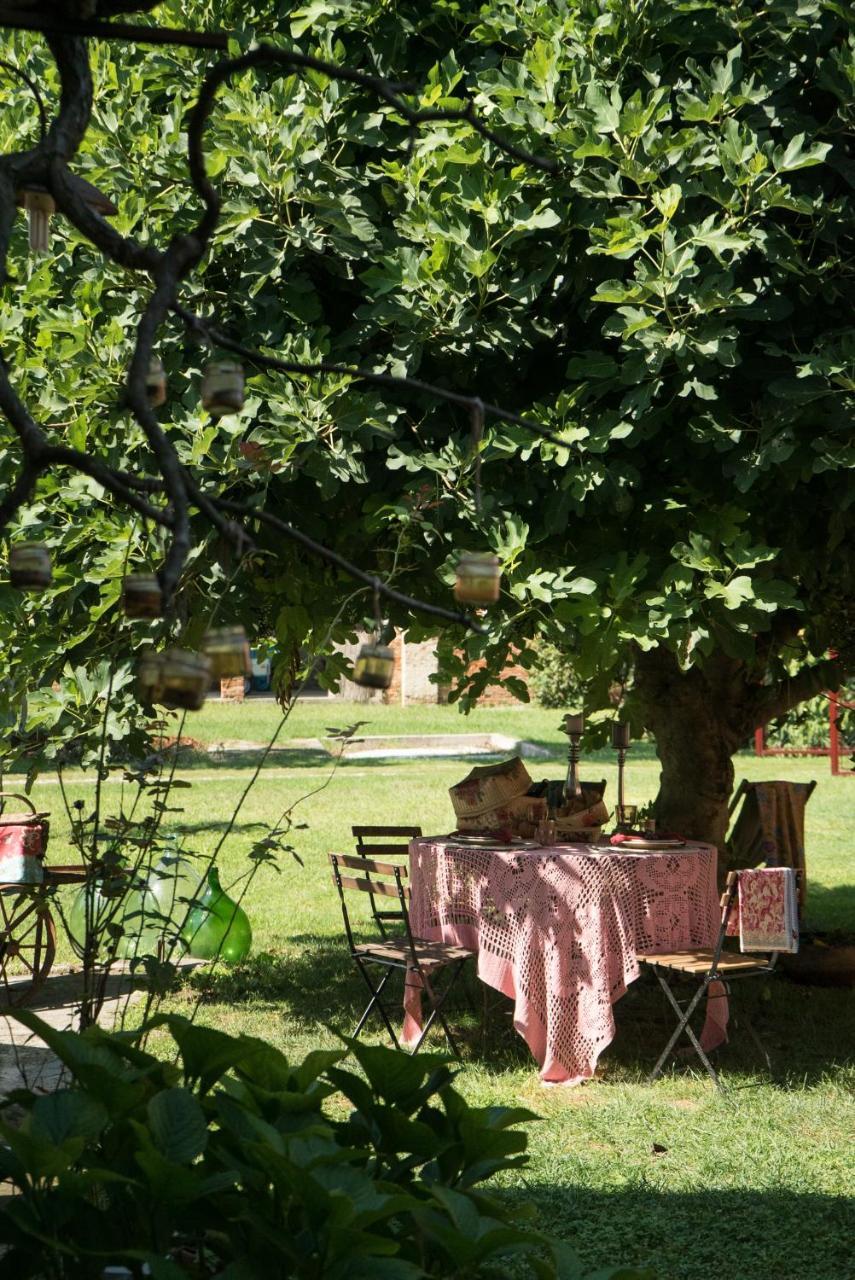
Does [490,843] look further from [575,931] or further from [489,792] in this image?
[575,931]

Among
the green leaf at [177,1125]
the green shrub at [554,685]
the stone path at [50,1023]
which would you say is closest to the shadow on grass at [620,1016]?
the stone path at [50,1023]

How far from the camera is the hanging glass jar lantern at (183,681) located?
2.05 m

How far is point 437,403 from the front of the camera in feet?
19.9

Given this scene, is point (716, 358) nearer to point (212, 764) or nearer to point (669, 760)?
point (669, 760)

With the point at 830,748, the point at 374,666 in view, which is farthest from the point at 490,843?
the point at 830,748

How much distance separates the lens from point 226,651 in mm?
2195

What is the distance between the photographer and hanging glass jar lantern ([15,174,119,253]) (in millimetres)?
2555

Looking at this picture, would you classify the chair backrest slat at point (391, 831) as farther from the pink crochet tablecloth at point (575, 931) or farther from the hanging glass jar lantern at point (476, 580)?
the hanging glass jar lantern at point (476, 580)

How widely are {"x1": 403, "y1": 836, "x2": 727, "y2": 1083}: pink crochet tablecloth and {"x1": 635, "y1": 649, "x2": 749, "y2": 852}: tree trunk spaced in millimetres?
1489

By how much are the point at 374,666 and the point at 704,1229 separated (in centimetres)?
295

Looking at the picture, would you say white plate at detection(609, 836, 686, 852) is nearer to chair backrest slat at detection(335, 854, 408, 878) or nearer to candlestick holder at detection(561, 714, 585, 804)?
candlestick holder at detection(561, 714, 585, 804)

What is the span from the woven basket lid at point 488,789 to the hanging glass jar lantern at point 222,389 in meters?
4.99

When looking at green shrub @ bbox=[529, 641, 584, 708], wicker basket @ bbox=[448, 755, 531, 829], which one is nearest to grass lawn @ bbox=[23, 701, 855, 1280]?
wicker basket @ bbox=[448, 755, 531, 829]

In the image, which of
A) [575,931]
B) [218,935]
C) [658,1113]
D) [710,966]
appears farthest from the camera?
[218,935]
